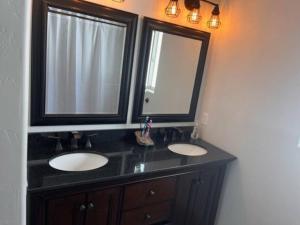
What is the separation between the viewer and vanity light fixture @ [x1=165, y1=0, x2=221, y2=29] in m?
1.75

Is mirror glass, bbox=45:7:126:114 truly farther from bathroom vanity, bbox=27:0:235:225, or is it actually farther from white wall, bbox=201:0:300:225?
white wall, bbox=201:0:300:225

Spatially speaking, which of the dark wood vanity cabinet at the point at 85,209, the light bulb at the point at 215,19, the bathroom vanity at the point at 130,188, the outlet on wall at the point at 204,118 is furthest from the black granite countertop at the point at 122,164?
the light bulb at the point at 215,19

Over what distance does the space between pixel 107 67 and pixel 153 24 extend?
0.48m

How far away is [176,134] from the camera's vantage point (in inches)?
83.0

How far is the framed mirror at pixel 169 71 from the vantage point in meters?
1.81

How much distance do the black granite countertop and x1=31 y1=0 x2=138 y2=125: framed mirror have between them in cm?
25

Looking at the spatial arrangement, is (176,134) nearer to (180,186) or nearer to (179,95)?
(179,95)

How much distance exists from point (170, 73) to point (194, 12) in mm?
517

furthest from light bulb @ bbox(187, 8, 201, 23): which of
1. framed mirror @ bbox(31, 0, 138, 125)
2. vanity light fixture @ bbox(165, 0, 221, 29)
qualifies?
framed mirror @ bbox(31, 0, 138, 125)

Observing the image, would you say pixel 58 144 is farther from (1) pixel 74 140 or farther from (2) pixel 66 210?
(2) pixel 66 210

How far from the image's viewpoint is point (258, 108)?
1745 mm

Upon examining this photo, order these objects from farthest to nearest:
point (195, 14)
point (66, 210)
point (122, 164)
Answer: point (195, 14), point (122, 164), point (66, 210)

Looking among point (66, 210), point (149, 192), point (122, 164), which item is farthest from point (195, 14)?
point (66, 210)

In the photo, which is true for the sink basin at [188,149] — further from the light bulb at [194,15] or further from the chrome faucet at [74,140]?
the light bulb at [194,15]
